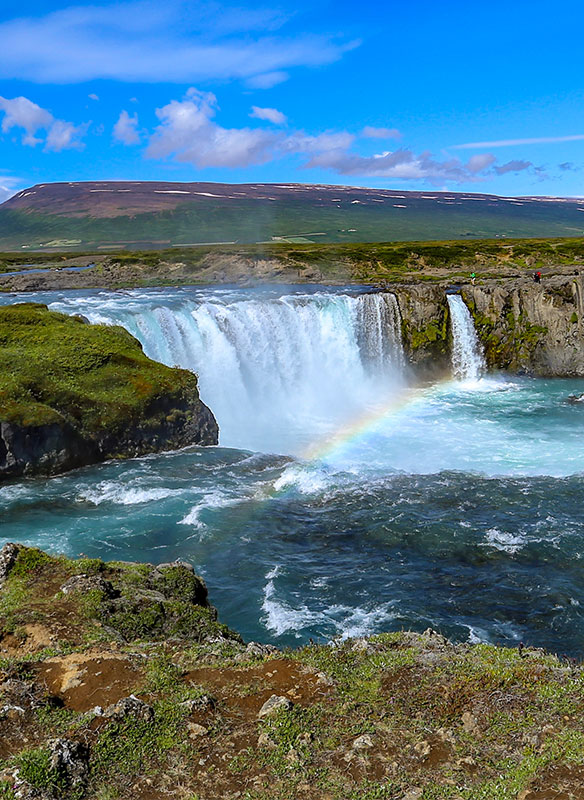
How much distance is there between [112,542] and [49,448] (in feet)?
28.4

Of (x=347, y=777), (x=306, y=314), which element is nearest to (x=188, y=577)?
(x=347, y=777)

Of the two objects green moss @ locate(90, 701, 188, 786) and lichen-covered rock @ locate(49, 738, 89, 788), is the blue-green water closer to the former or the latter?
green moss @ locate(90, 701, 188, 786)

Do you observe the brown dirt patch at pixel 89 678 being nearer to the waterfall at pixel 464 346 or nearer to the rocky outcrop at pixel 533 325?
the waterfall at pixel 464 346

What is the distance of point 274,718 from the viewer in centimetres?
991

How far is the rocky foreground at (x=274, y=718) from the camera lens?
337 inches

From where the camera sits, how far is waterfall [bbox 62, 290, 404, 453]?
43.1 meters

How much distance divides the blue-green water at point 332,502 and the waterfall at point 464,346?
6.44 meters

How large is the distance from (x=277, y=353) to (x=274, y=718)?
131 ft

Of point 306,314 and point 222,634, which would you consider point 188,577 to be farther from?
point 306,314

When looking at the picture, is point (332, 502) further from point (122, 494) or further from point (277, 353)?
point (277, 353)

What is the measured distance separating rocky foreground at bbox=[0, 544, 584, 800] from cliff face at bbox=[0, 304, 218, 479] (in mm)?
17229

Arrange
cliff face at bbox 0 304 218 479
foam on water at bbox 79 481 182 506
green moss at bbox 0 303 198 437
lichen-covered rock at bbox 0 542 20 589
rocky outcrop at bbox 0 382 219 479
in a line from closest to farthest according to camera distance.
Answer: lichen-covered rock at bbox 0 542 20 589
foam on water at bbox 79 481 182 506
rocky outcrop at bbox 0 382 219 479
cliff face at bbox 0 304 218 479
green moss at bbox 0 303 198 437

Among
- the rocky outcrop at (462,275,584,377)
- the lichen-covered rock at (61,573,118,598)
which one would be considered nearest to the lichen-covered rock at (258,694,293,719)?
the lichen-covered rock at (61,573,118,598)

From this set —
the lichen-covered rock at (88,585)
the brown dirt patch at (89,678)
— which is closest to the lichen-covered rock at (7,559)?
the lichen-covered rock at (88,585)
